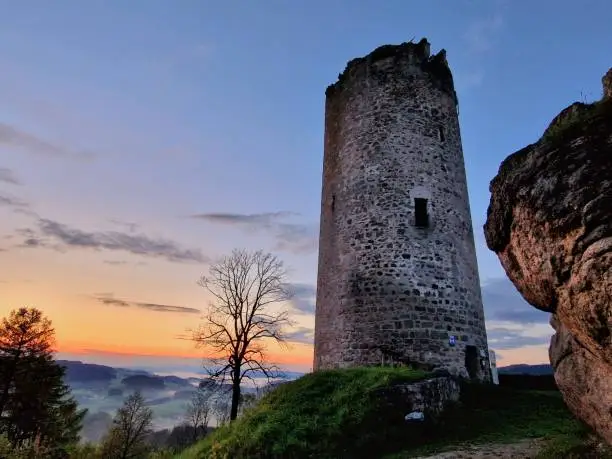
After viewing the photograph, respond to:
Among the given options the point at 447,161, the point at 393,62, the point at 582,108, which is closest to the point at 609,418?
the point at 582,108

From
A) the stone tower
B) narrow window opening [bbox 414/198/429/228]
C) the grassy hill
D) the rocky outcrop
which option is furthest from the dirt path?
narrow window opening [bbox 414/198/429/228]

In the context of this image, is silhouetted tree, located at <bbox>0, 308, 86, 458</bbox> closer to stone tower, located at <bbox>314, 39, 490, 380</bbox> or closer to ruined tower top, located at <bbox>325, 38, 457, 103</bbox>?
stone tower, located at <bbox>314, 39, 490, 380</bbox>

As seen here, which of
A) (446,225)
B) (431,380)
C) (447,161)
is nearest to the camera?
(431,380)

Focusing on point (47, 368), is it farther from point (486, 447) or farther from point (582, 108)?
point (582, 108)

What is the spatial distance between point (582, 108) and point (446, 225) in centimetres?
1098

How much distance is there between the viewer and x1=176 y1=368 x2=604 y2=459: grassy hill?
10.3 meters

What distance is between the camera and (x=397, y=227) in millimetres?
17172

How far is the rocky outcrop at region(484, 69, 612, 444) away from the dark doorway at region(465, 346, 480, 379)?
8670mm

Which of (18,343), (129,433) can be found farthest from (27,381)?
(129,433)

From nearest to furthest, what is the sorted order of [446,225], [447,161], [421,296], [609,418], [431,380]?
[609,418], [431,380], [421,296], [446,225], [447,161]

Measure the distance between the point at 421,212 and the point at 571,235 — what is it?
12386 millimetres

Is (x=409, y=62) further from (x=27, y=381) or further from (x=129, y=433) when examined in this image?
(x=129, y=433)

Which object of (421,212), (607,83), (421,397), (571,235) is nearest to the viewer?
(571,235)

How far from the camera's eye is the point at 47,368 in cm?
2889
